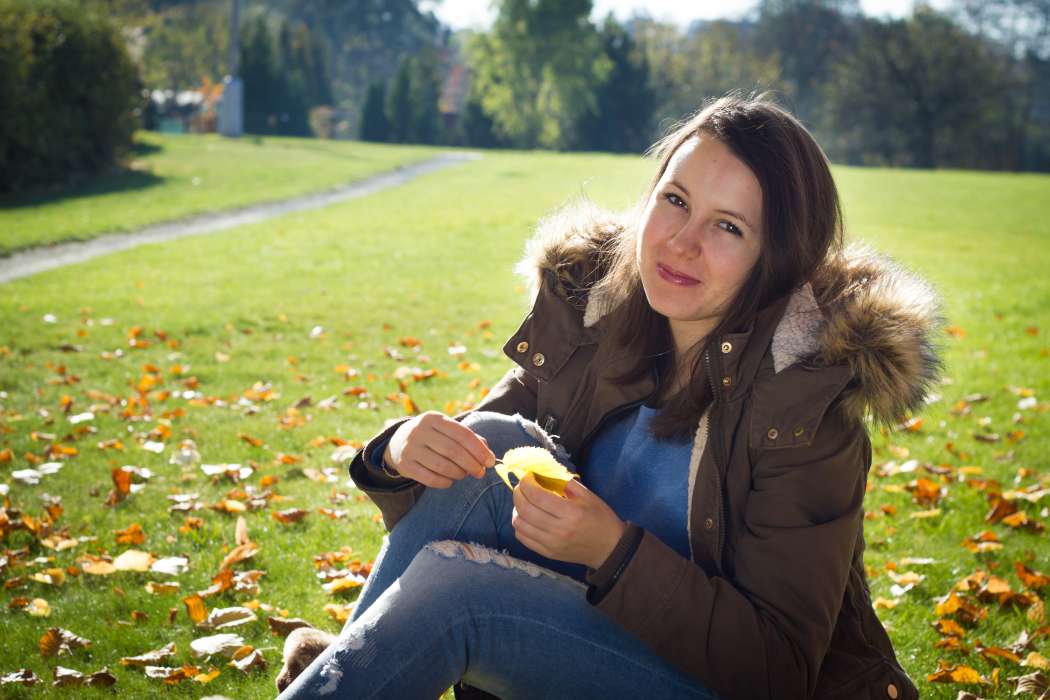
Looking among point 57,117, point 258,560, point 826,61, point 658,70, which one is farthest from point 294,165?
point 826,61

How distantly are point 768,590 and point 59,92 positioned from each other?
733 inches

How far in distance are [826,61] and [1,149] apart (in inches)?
2544

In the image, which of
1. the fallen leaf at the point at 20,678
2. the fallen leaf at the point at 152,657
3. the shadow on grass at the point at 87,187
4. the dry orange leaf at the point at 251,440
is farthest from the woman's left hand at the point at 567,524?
the shadow on grass at the point at 87,187

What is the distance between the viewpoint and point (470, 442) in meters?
2.24

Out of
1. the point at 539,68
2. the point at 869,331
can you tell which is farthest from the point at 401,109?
the point at 869,331

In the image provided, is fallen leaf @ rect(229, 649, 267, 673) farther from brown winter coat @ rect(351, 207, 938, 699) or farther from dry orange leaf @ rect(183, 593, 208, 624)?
brown winter coat @ rect(351, 207, 938, 699)

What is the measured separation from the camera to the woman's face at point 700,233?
89.7 inches

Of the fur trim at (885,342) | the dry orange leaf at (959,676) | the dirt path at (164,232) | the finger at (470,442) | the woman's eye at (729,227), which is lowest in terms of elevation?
the dirt path at (164,232)

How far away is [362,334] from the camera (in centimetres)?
763

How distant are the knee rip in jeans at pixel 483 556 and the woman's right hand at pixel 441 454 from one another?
0.62 ft

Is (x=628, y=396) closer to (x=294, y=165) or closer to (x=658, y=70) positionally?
(x=294, y=165)

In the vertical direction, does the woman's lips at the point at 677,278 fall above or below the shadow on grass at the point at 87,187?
above

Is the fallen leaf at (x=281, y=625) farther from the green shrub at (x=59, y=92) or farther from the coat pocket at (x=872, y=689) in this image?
the green shrub at (x=59, y=92)

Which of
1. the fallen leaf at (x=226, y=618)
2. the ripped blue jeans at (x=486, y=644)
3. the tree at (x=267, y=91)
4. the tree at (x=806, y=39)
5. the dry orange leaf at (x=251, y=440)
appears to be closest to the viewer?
the ripped blue jeans at (x=486, y=644)
